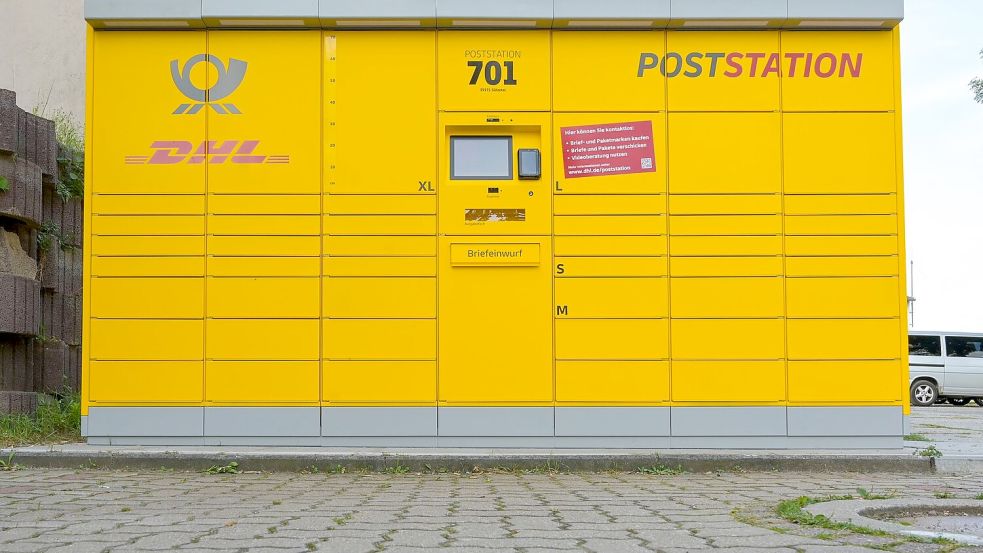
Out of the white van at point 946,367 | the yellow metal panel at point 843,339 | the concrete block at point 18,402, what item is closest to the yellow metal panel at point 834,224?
the yellow metal panel at point 843,339

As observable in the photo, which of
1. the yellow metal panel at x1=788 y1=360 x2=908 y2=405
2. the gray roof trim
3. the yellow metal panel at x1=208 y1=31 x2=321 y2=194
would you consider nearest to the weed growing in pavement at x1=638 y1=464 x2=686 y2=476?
the yellow metal panel at x1=788 y1=360 x2=908 y2=405

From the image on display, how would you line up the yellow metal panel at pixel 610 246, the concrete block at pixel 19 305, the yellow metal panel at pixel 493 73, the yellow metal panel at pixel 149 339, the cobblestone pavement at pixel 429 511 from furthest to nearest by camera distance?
the concrete block at pixel 19 305 < the yellow metal panel at pixel 493 73 < the yellow metal panel at pixel 610 246 < the yellow metal panel at pixel 149 339 < the cobblestone pavement at pixel 429 511

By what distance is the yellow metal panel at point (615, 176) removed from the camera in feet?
28.2

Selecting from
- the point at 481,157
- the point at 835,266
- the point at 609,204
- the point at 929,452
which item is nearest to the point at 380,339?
the point at 481,157

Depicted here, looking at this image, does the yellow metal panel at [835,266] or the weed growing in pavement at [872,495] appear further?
the yellow metal panel at [835,266]

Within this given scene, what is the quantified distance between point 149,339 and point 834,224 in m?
6.01

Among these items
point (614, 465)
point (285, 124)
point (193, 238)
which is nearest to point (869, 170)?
point (614, 465)

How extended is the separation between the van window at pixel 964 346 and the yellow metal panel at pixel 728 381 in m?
15.8

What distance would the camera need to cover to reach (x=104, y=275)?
27.8 feet

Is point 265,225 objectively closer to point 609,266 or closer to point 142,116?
point 142,116

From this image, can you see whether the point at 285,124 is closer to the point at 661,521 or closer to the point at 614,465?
the point at 614,465

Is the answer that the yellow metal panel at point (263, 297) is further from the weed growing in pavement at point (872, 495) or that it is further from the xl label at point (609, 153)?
the weed growing in pavement at point (872, 495)

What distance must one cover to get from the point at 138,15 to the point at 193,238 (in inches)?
77.7

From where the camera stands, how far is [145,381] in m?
8.47
